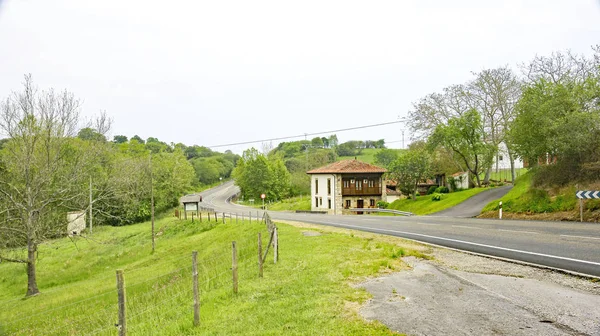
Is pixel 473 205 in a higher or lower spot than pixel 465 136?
lower

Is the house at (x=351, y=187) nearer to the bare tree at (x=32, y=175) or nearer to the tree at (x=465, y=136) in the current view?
the tree at (x=465, y=136)

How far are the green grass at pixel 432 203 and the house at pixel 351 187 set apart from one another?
718cm

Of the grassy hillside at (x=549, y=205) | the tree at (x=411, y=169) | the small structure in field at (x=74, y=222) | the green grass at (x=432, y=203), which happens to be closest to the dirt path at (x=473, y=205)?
the green grass at (x=432, y=203)

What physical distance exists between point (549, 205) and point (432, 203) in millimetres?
18553

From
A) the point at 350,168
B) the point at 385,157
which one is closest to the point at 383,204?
the point at 350,168

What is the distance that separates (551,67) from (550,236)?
2525cm

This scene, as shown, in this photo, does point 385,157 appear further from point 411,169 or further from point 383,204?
point 411,169

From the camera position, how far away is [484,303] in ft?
23.1

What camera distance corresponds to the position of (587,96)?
23.1 m

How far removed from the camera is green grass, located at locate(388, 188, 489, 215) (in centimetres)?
3738

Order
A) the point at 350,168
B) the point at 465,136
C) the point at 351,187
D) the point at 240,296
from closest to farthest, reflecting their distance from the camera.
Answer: the point at 240,296 → the point at 465,136 → the point at 351,187 → the point at 350,168

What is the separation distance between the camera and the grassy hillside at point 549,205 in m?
19.9

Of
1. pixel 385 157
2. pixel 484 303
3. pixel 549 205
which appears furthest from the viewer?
pixel 385 157

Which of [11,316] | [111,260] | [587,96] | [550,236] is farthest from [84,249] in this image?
[587,96]
